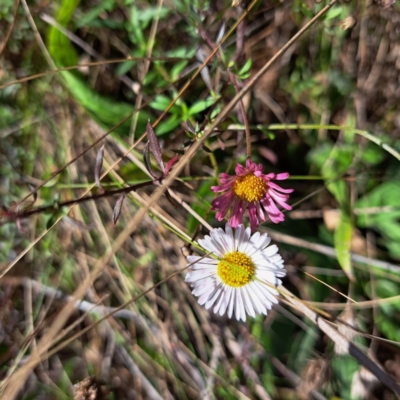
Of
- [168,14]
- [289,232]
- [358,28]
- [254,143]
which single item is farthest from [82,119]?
[358,28]

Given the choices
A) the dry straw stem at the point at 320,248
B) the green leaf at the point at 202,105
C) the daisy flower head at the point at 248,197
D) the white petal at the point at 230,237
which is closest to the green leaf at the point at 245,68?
the green leaf at the point at 202,105

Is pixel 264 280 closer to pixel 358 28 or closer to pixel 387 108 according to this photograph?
pixel 387 108

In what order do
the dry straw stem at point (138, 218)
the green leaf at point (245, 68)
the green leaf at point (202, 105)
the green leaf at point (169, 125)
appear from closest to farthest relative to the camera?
the dry straw stem at point (138, 218), the green leaf at point (245, 68), the green leaf at point (202, 105), the green leaf at point (169, 125)

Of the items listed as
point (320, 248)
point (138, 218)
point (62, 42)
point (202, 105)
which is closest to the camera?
point (138, 218)

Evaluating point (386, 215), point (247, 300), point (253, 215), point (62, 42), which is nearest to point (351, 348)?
point (247, 300)

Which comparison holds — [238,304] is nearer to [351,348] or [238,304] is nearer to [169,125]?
[351,348]

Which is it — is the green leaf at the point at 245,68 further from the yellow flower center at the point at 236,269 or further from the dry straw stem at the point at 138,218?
the yellow flower center at the point at 236,269

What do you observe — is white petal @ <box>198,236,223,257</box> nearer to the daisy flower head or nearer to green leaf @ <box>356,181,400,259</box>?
the daisy flower head
